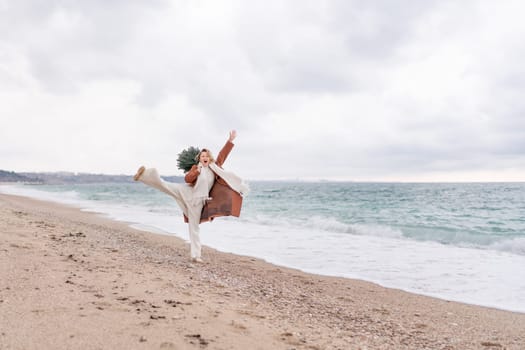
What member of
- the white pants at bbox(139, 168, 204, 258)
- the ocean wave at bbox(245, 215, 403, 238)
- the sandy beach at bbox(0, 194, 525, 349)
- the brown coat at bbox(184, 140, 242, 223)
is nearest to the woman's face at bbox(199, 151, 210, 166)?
the brown coat at bbox(184, 140, 242, 223)

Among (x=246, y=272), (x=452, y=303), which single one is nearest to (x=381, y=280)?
(x=452, y=303)

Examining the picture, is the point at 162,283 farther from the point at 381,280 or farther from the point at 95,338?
the point at 381,280

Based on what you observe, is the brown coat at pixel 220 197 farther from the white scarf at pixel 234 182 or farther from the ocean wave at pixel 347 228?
the ocean wave at pixel 347 228

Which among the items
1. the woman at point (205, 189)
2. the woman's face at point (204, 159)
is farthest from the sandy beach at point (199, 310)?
the woman's face at point (204, 159)

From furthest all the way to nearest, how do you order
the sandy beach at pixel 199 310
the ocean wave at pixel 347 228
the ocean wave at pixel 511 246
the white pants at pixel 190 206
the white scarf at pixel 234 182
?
the ocean wave at pixel 347 228
the ocean wave at pixel 511 246
the white pants at pixel 190 206
the white scarf at pixel 234 182
the sandy beach at pixel 199 310

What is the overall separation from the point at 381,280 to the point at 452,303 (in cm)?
162

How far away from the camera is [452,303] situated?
19.9ft

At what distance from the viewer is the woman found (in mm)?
7586

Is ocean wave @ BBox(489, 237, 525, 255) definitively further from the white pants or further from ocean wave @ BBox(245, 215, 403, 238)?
the white pants

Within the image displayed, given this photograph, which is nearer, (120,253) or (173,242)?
(120,253)

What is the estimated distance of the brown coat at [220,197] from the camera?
762 cm

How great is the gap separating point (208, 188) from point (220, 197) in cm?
30

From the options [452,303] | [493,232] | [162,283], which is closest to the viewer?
[162,283]

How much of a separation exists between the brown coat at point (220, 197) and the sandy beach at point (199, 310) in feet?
3.59
